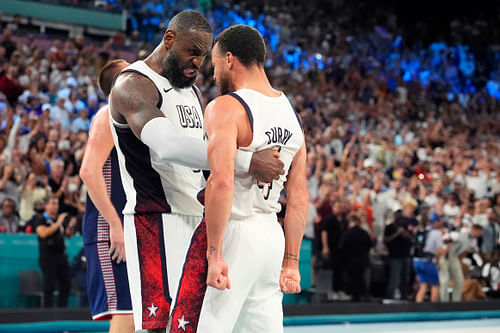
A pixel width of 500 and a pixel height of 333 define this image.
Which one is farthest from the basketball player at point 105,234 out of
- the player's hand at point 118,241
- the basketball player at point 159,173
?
the basketball player at point 159,173

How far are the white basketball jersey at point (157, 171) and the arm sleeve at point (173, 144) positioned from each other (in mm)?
289

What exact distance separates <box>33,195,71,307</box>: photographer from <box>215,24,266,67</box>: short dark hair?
4.85 metres

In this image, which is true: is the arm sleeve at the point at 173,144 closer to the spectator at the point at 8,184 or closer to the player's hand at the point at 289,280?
the player's hand at the point at 289,280

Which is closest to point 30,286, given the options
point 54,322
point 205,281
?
point 54,322

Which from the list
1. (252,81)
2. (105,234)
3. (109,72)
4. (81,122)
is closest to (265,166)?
(252,81)

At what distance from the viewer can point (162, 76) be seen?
13.1 feet

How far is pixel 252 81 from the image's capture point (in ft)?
11.0

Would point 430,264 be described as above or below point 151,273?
above

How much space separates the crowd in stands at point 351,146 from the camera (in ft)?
32.8

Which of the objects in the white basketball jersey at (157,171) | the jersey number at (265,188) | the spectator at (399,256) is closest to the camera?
the jersey number at (265,188)

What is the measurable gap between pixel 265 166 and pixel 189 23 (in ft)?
3.68

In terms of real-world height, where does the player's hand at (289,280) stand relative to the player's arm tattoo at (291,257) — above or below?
below

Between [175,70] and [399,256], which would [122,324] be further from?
[399,256]

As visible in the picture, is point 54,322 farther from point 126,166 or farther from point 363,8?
point 363,8
